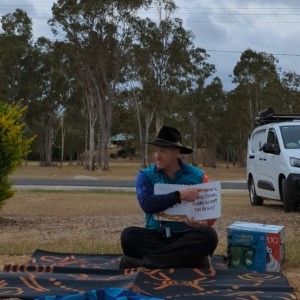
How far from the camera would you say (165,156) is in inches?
203

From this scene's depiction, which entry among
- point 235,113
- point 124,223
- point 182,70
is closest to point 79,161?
point 235,113

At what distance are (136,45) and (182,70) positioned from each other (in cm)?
490

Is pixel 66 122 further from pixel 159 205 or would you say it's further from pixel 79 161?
pixel 159 205

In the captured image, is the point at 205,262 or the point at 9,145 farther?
the point at 9,145

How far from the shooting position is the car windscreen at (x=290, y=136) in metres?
11.1

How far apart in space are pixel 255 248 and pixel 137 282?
4.44 feet

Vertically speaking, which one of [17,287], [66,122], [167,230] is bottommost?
[17,287]

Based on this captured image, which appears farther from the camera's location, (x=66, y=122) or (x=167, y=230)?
(x=66, y=122)

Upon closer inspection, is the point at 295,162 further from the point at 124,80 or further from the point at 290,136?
the point at 124,80

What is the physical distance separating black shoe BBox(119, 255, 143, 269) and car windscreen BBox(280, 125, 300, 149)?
21.5 feet

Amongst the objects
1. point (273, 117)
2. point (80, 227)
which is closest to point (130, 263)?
point (80, 227)

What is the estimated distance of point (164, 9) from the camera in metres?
42.1

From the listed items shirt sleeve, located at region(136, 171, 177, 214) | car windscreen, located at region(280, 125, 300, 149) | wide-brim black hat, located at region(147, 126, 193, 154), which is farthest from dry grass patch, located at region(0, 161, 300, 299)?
wide-brim black hat, located at region(147, 126, 193, 154)

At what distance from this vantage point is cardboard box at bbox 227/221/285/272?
5414 mm
